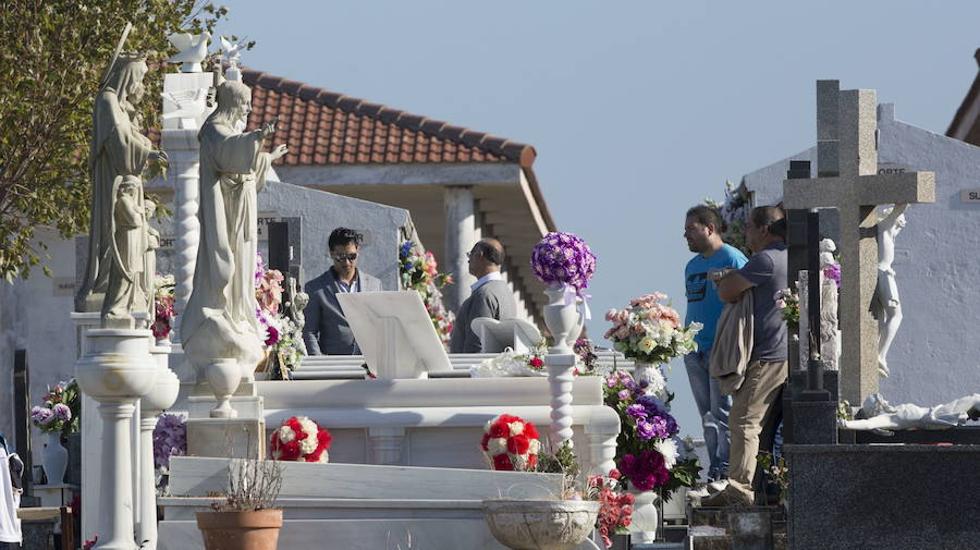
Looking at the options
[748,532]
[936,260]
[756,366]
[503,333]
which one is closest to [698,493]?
[756,366]

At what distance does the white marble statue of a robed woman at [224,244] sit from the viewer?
42.5 feet

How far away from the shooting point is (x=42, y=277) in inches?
1251

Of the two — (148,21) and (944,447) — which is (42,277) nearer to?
(148,21)

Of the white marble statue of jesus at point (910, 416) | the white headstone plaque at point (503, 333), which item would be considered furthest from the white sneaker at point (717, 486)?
the white headstone plaque at point (503, 333)

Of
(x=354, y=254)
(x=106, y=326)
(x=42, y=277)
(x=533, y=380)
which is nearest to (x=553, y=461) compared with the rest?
(x=533, y=380)

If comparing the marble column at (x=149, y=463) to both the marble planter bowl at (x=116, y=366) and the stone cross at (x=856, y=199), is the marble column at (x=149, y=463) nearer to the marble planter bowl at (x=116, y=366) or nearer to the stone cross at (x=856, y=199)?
the marble planter bowl at (x=116, y=366)

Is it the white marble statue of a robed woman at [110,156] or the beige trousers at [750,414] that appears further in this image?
the beige trousers at [750,414]

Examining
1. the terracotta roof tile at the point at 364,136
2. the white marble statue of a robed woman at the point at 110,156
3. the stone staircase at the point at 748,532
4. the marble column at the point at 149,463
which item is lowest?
the stone staircase at the point at 748,532

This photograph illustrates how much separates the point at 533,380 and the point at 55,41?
12013 mm

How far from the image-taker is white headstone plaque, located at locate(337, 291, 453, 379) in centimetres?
1356

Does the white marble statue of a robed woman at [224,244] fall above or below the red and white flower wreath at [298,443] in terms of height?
above

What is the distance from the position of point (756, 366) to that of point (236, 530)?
4.31 meters

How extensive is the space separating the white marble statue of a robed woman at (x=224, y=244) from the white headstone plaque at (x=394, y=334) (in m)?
0.71

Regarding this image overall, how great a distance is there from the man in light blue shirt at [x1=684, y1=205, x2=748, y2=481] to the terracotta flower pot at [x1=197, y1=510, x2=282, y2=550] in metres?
4.55
